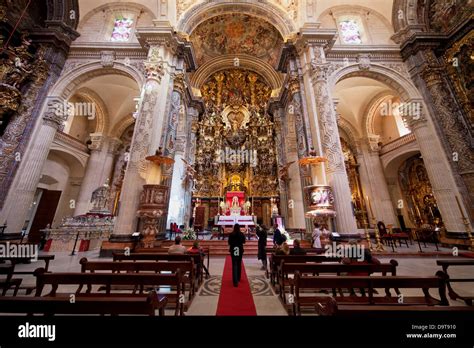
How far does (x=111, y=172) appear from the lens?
14781mm

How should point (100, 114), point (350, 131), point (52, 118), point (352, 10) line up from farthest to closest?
point (350, 131) < point (100, 114) < point (352, 10) < point (52, 118)

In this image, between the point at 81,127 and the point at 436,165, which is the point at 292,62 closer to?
the point at 436,165

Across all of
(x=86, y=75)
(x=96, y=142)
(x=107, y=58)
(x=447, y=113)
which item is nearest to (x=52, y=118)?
(x=86, y=75)

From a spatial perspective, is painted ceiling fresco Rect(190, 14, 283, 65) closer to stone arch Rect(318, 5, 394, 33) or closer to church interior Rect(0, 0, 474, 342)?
church interior Rect(0, 0, 474, 342)

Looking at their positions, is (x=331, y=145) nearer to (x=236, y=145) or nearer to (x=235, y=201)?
(x=235, y=201)

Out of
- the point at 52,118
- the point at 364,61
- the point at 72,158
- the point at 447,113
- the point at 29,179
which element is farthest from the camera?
the point at 72,158

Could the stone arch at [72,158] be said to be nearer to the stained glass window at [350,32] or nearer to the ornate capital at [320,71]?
the ornate capital at [320,71]

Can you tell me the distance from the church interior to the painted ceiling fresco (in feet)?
0.37

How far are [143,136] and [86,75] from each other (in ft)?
19.3

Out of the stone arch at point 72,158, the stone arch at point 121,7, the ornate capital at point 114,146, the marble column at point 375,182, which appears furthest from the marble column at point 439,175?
the stone arch at point 72,158

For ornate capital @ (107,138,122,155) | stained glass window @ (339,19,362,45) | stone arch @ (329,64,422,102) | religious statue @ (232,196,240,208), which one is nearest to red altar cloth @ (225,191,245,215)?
religious statue @ (232,196,240,208)

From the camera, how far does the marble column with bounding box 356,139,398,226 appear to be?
12.7 meters

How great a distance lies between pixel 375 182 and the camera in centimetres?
1351

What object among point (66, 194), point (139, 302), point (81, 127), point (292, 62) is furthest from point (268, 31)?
point (66, 194)
